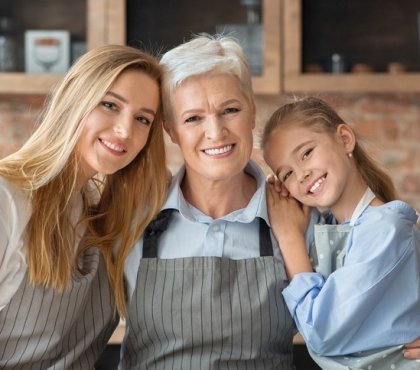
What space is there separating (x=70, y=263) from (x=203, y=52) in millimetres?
608

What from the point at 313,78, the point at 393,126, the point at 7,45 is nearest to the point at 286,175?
the point at 313,78

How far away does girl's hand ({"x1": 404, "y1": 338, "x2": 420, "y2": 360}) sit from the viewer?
1781mm

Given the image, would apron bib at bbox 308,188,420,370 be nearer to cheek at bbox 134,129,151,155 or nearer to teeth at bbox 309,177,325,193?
teeth at bbox 309,177,325,193

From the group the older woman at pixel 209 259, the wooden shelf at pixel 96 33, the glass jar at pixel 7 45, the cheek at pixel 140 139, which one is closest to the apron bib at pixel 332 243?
the older woman at pixel 209 259

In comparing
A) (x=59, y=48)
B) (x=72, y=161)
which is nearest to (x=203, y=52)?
(x=72, y=161)

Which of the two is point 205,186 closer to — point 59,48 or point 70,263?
point 70,263

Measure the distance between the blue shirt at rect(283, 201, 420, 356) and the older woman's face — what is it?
1.27ft

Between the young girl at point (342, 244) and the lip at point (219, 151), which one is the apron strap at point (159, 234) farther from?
the lip at point (219, 151)

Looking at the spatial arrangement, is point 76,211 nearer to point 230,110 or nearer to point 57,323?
point 57,323

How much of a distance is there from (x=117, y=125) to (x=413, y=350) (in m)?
0.84

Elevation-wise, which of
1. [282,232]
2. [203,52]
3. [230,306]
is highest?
[203,52]

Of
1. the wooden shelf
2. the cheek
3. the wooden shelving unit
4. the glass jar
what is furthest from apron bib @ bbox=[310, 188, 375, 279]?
the glass jar

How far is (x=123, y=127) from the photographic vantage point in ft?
6.20

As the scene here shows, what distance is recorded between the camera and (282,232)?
201cm
